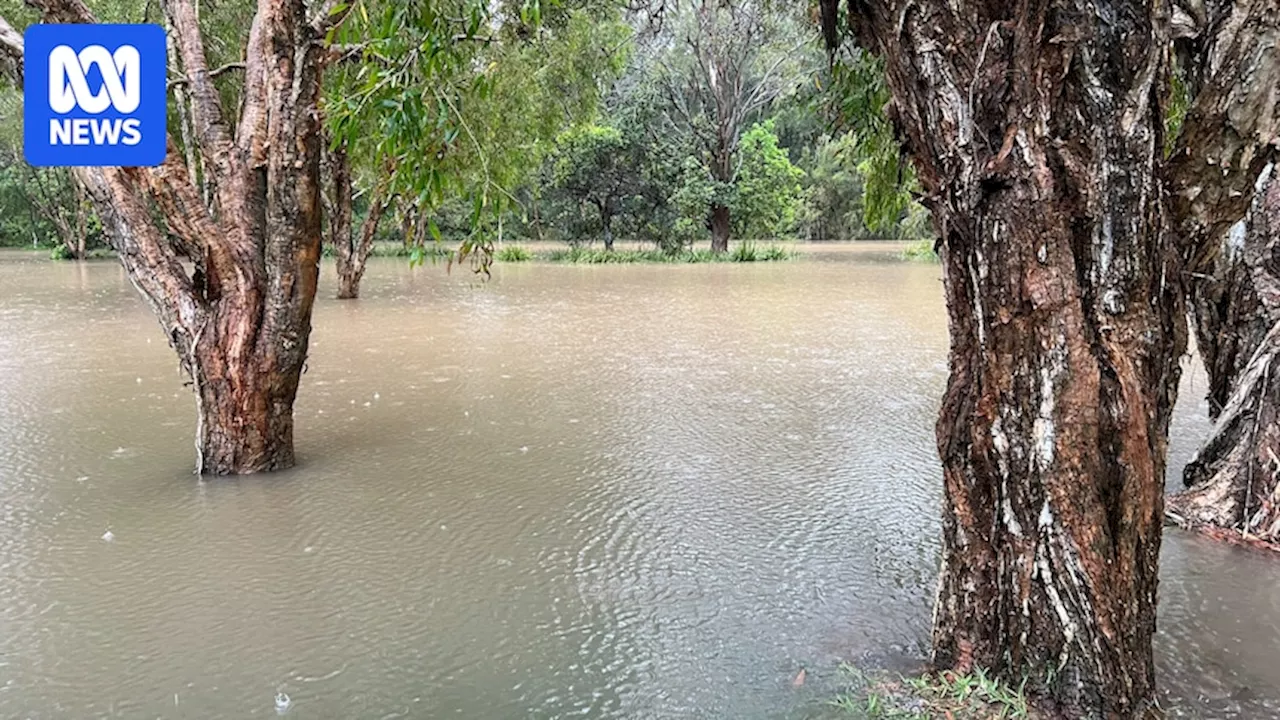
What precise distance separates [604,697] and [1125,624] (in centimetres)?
134

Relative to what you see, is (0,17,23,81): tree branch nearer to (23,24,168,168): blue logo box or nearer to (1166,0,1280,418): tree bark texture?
(23,24,168,168): blue logo box

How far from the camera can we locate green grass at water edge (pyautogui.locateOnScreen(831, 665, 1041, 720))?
2.24m

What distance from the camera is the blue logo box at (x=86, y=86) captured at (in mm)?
3863

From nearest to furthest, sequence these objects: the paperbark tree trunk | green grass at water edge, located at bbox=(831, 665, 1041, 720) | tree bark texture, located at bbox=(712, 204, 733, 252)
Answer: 1. green grass at water edge, located at bbox=(831, 665, 1041, 720)
2. the paperbark tree trunk
3. tree bark texture, located at bbox=(712, 204, 733, 252)

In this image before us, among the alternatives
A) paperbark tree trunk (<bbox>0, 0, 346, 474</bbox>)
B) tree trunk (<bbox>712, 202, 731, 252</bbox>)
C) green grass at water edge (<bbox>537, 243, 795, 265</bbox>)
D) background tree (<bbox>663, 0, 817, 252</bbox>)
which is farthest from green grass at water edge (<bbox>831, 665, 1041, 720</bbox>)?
tree trunk (<bbox>712, 202, 731, 252</bbox>)

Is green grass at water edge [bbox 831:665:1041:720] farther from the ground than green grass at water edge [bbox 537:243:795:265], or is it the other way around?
green grass at water edge [bbox 537:243:795:265]

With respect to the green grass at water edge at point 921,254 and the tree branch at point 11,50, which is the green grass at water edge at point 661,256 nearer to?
the green grass at water edge at point 921,254

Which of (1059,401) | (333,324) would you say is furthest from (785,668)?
(333,324)

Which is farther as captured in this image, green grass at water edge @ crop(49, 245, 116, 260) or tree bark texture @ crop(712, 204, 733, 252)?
green grass at water edge @ crop(49, 245, 116, 260)

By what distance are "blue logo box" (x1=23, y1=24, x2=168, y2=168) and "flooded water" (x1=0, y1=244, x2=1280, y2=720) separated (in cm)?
160

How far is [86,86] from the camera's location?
3900mm

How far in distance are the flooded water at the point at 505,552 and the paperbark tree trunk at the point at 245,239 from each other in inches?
15.9

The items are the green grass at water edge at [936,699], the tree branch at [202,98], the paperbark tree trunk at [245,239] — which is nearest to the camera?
the green grass at water edge at [936,699]

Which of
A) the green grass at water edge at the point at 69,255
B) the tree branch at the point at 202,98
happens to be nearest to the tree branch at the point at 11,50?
the tree branch at the point at 202,98
